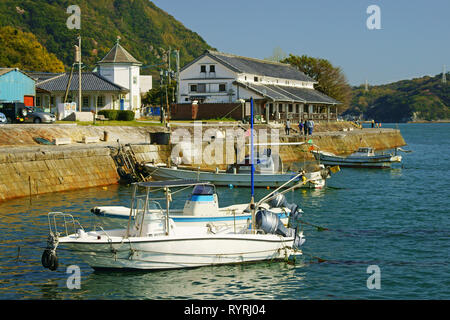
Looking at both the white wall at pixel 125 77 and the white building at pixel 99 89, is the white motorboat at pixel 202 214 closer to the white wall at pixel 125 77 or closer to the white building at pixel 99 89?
the white building at pixel 99 89

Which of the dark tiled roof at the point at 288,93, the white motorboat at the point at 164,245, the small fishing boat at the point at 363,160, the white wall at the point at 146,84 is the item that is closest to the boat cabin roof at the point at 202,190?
the white motorboat at the point at 164,245

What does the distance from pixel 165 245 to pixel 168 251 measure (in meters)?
0.24

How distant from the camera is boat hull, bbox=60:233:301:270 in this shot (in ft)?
60.1

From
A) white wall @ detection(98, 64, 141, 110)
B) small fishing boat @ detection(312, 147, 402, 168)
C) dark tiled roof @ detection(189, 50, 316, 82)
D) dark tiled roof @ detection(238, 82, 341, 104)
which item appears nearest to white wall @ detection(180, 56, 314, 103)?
dark tiled roof @ detection(189, 50, 316, 82)

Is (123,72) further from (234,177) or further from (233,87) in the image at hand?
(234,177)

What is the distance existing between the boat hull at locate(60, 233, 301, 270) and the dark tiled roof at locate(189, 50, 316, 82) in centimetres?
6080

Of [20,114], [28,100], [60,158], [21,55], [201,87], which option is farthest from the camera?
[21,55]

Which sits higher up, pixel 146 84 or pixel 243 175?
pixel 146 84

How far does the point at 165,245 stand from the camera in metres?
18.6

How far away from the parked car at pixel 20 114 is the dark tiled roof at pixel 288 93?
1373 inches

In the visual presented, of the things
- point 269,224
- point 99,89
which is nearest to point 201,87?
point 99,89

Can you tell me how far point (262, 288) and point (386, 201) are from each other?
18.9 meters

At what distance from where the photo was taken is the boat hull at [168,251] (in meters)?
18.3

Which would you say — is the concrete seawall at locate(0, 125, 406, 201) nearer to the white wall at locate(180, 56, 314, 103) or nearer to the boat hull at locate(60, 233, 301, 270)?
the boat hull at locate(60, 233, 301, 270)
